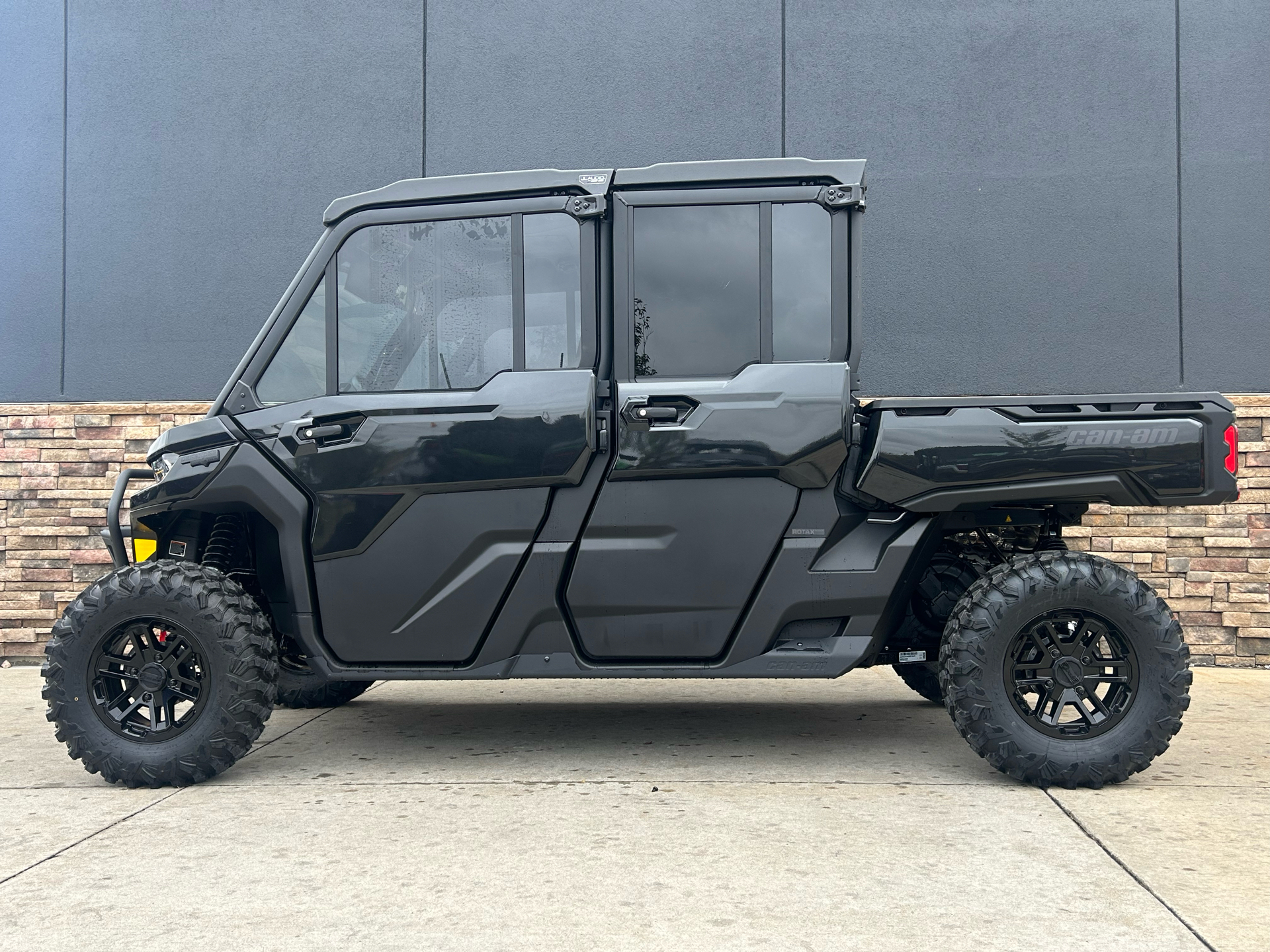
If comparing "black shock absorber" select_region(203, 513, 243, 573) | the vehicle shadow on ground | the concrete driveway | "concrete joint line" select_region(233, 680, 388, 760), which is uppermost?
"black shock absorber" select_region(203, 513, 243, 573)

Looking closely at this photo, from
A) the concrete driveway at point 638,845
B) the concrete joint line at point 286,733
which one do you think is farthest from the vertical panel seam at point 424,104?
the concrete driveway at point 638,845

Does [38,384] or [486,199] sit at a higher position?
[486,199]

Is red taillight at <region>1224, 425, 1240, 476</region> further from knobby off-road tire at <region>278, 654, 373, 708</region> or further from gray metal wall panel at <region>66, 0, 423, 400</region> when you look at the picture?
gray metal wall panel at <region>66, 0, 423, 400</region>

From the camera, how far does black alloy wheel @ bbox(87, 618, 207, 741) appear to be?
387 centimetres

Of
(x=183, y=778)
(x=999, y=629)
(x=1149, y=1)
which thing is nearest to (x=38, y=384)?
(x=183, y=778)

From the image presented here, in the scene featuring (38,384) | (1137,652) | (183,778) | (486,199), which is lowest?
(183,778)

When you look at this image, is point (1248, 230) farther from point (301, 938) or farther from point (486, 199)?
point (301, 938)

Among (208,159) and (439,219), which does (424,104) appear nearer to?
(208,159)

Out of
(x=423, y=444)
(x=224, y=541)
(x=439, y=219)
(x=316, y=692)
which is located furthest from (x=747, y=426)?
(x=316, y=692)

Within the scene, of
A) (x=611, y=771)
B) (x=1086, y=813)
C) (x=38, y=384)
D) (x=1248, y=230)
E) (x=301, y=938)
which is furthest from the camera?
(x=38, y=384)

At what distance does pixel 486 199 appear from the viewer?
13.2 feet

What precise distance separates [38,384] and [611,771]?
5.45m

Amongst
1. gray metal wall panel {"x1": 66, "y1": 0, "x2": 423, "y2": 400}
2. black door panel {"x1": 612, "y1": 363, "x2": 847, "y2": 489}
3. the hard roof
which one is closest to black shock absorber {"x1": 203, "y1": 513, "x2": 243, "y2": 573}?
the hard roof

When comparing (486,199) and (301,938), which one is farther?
(486,199)
